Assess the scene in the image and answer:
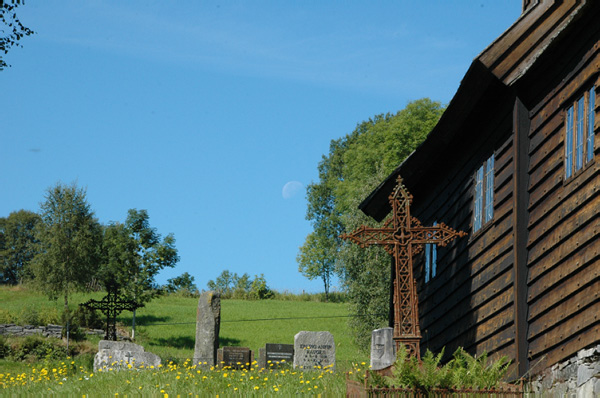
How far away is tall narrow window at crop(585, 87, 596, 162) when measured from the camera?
8820 millimetres

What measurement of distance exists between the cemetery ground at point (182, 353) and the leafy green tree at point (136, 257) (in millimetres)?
2311

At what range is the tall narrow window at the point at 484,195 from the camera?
11.8 meters

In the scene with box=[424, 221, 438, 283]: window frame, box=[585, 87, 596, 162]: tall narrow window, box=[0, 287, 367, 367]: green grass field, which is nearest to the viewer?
box=[585, 87, 596, 162]: tall narrow window

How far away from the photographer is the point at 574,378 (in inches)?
338

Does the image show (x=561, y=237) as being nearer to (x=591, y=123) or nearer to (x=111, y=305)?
(x=591, y=123)

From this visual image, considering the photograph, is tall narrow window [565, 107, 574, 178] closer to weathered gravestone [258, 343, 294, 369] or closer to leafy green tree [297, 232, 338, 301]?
weathered gravestone [258, 343, 294, 369]

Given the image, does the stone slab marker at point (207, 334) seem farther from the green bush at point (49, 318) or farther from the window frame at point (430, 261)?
the green bush at point (49, 318)

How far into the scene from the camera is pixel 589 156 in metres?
8.87

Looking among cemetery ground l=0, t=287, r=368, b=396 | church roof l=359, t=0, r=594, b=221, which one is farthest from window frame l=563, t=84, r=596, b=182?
cemetery ground l=0, t=287, r=368, b=396

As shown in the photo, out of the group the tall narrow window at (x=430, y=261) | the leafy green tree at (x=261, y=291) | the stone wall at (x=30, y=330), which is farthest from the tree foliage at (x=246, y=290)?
the tall narrow window at (x=430, y=261)

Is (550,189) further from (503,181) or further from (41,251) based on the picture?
(41,251)

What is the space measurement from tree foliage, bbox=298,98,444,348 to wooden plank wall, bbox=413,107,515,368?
18905mm

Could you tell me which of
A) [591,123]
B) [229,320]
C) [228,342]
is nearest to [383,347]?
[591,123]

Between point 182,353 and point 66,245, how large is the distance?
433 inches
